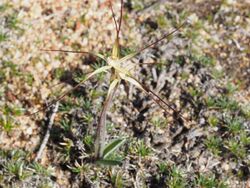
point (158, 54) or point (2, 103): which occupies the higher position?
point (158, 54)

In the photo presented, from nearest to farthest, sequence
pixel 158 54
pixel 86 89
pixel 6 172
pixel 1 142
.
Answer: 1. pixel 6 172
2. pixel 1 142
3. pixel 86 89
4. pixel 158 54

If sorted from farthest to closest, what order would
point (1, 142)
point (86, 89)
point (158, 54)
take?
point (158, 54)
point (86, 89)
point (1, 142)

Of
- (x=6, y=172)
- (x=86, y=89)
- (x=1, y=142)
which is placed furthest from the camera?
(x=86, y=89)

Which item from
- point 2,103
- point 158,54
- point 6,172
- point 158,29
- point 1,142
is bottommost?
point 6,172

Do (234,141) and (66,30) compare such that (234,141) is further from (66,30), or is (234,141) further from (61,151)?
(66,30)

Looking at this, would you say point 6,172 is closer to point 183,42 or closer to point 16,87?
point 16,87

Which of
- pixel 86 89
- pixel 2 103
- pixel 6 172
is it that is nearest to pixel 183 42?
pixel 86 89

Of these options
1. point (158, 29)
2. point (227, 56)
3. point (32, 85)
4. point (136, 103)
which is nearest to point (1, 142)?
point (32, 85)

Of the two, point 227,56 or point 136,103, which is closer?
point 136,103

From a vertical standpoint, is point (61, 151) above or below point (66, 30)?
below
